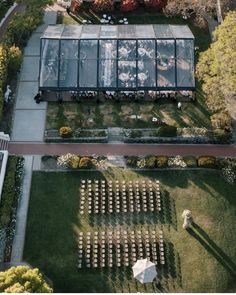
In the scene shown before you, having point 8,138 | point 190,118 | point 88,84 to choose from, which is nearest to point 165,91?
point 190,118

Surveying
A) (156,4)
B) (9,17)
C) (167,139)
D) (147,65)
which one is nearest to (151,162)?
(167,139)

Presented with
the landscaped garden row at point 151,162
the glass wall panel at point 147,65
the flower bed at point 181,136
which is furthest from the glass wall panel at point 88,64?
the landscaped garden row at point 151,162

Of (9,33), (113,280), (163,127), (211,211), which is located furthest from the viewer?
(9,33)

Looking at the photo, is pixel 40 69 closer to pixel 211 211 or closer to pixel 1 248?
pixel 1 248

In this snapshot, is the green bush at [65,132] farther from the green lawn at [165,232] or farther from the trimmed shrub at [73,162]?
the green lawn at [165,232]

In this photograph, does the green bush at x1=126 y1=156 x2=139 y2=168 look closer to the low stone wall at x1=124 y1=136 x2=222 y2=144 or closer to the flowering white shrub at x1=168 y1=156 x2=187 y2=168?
the low stone wall at x1=124 y1=136 x2=222 y2=144

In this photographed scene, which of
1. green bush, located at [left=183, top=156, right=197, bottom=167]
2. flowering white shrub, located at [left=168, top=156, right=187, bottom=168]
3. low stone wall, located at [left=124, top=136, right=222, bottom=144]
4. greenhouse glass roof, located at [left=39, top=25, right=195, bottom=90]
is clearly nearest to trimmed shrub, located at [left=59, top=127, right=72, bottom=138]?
greenhouse glass roof, located at [left=39, top=25, right=195, bottom=90]
